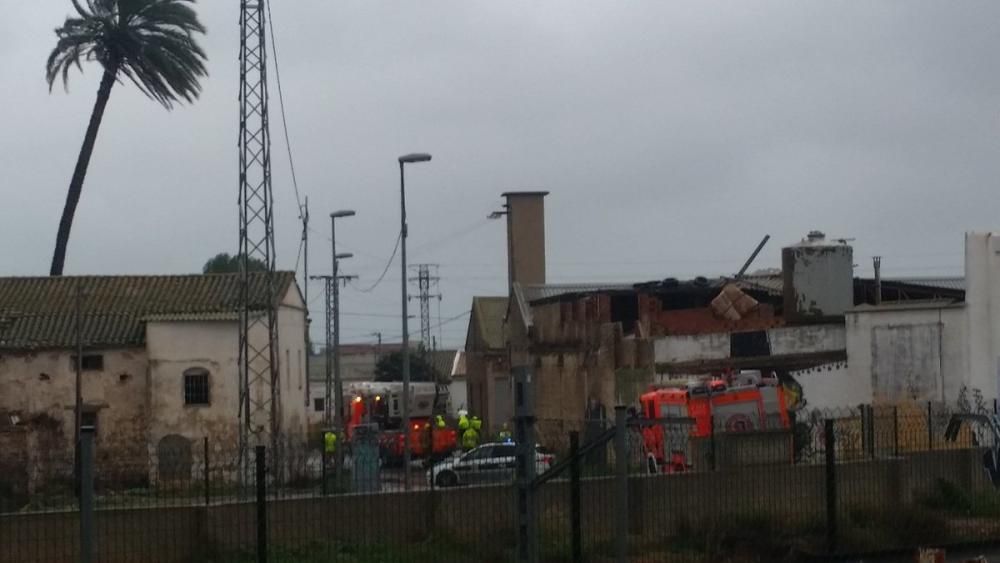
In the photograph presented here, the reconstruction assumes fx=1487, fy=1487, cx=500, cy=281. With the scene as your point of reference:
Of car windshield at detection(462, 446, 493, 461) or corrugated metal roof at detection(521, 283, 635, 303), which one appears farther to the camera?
corrugated metal roof at detection(521, 283, 635, 303)

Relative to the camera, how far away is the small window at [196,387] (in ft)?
180

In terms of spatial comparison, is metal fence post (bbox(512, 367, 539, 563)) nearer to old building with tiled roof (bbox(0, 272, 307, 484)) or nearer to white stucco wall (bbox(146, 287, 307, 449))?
old building with tiled roof (bbox(0, 272, 307, 484))

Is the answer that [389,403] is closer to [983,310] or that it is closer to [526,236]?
[526,236]

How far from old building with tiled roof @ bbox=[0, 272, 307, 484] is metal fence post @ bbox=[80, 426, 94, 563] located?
38.4 meters

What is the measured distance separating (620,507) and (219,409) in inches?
1622

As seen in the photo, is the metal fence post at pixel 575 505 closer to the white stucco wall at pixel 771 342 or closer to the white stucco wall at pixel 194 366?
the white stucco wall at pixel 771 342

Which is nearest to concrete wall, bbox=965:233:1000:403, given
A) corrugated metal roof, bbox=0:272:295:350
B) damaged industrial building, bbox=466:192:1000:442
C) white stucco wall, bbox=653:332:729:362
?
damaged industrial building, bbox=466:192:1000:442

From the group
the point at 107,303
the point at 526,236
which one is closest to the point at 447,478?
the point at 107,303

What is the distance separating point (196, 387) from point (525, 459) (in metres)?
42.4

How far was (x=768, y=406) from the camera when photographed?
103ft

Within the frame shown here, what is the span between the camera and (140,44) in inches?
2271

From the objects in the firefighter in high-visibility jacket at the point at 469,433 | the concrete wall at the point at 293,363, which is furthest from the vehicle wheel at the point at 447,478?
the concrete wall at the point at 293,363

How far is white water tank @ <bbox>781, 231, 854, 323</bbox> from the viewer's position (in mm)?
41656

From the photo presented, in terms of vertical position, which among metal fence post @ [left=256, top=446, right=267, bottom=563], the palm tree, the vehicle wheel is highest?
the palm tree
